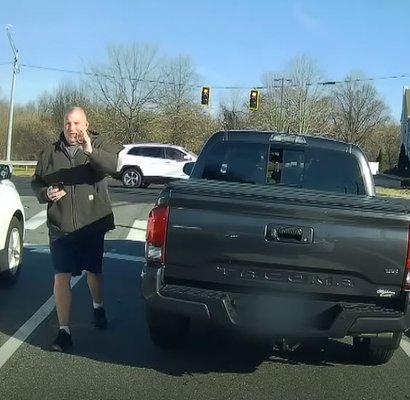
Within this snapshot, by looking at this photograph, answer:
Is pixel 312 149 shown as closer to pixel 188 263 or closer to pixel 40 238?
pixel 188 263

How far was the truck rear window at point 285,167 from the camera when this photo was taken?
614 centimetres

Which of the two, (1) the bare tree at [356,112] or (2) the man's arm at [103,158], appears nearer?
(2) the man's arm at [103,158]

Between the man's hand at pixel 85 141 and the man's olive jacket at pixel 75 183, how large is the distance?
54mm

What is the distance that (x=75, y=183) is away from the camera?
5355mm

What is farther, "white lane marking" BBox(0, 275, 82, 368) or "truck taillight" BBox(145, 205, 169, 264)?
"white lane marking" BBox(0, 275, 82, 368)

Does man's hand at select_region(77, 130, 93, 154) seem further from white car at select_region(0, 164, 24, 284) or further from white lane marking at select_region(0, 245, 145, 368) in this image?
white car at select_region(0, 164, 24, 284)

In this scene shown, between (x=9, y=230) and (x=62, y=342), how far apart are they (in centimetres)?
247

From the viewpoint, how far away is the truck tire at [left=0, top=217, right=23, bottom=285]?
23.3 ft

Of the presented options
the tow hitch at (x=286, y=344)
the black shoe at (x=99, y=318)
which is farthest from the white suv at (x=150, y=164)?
the tow hitch at (x=286, y=344)

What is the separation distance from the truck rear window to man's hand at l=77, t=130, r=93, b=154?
1.44 metres

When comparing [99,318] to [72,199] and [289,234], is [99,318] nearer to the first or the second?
[72,199]

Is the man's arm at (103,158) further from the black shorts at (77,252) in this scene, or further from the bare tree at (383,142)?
the bare tree at (383,142)

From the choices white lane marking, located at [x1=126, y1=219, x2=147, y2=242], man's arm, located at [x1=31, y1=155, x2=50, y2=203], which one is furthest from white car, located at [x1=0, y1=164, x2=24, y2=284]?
white lane marking, located at [x1=126, y1=219, x2=147, y2=242]

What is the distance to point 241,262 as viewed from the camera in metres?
4.22
